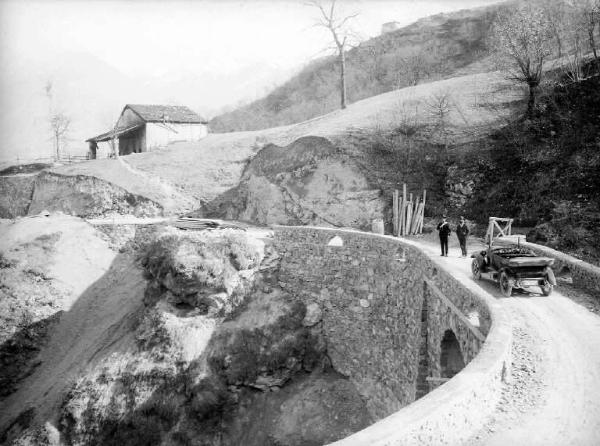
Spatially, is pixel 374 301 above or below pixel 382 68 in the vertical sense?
below

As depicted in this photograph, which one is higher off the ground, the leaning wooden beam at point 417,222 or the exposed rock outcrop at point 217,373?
the leaning wooden beam at point 417,222

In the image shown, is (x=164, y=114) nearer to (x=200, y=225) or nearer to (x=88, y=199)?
(x=88, y=199)

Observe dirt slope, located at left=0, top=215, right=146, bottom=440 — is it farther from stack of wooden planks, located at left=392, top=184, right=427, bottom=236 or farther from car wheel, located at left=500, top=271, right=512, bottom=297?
car wheel, located at left=500, top=271, right=512, bottom=297

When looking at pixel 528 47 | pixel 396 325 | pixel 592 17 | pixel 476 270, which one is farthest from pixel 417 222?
pixel 592 17

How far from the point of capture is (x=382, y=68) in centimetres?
5650

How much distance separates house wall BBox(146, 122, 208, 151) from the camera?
4164 centimetres

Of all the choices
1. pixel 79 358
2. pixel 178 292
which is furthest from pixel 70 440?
pixel 178 292

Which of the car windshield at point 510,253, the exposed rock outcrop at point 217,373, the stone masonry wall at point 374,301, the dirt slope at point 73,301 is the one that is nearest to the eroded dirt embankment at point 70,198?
the dirt slope at point 73,301

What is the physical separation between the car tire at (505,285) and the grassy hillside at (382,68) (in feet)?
128

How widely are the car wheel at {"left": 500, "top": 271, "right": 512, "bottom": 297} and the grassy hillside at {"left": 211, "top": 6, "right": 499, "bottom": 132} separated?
3913 centimetres

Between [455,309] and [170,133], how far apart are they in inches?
1525

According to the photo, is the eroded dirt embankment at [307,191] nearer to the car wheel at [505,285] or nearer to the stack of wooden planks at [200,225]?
the stack of wooden planks at [200,225]

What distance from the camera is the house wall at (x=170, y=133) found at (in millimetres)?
41641

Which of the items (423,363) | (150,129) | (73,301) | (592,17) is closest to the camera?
(423,363)
